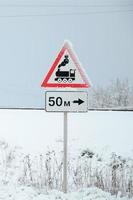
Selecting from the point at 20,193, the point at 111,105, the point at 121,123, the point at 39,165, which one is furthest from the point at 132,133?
the point at 111,105

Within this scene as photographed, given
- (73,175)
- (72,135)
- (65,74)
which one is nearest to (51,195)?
(73,175)

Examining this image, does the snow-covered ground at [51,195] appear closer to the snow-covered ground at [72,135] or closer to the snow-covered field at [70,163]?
the snow-covered field at [70,163]

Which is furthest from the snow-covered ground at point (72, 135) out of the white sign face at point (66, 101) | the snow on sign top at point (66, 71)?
the snow on sign top at point (66, 71)

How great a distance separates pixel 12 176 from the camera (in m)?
10.7

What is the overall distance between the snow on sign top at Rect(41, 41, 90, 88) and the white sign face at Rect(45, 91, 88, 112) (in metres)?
0.14

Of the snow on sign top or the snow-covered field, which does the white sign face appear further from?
the snow-covered field

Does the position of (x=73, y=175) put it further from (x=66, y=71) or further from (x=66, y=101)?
(x=66, y=71)

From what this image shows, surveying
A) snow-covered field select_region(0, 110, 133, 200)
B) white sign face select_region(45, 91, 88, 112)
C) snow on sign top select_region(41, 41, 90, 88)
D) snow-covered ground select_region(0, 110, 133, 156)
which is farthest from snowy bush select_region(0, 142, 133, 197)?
snow-covered ground select_region(0, 110, 133, 156)

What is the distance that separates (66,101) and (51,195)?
185 centimetres

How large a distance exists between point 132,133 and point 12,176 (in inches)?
360

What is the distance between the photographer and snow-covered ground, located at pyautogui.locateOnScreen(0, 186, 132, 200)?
847cm

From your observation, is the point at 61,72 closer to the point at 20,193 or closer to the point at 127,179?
the point at 20,193

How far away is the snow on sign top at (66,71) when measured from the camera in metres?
8.03

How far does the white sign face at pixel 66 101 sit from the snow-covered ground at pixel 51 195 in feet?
5.47
